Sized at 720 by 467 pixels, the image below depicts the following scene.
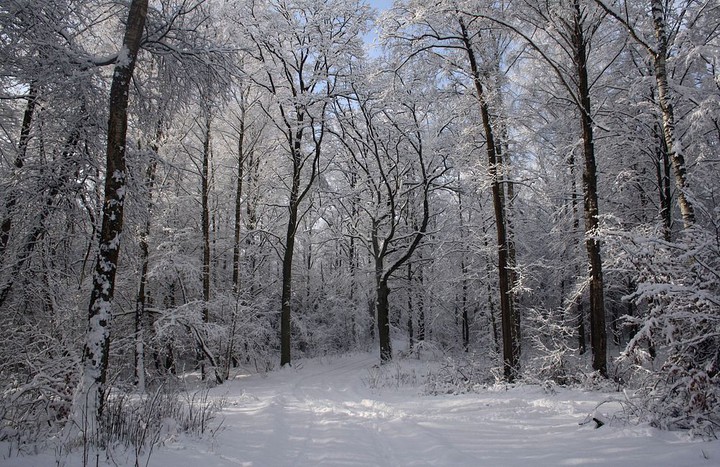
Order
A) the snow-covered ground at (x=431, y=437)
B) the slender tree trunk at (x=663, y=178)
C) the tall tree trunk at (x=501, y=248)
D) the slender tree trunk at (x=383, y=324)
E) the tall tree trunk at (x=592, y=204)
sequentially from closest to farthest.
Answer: the snow-covered ground at (x=431, y=437), the tall tree trunk at (x=592, y=204), the tall tree trunk at (x=501, y=248), the slender tree trunk at (x=663, y=178), the slender tree trunk at (x=383, y=324)

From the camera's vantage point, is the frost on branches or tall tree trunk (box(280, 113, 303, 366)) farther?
tall tree trunk (box(280, 113, 303, 366))

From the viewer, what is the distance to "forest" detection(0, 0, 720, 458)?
5.30 meters

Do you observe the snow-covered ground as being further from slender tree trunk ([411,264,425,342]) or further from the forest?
slender tree trunk ([411,264,425,342])

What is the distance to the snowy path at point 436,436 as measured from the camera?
404 cm

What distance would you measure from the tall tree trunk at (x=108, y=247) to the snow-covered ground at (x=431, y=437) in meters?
1.50

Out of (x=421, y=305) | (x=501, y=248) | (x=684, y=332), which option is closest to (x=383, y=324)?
(x=501, y=248)

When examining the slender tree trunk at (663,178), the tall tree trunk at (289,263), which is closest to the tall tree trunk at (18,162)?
the tall tree trunk at (289,263)

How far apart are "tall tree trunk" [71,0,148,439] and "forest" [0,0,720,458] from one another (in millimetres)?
28

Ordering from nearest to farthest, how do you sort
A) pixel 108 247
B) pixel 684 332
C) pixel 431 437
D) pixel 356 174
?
pixel 684 332 → pixel 431 437 → pixel 108 247 → pixel 356 174

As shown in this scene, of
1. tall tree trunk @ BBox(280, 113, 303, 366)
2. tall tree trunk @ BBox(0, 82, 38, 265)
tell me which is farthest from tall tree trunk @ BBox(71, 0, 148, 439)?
tall tree trunk @ BBox(280, 113, 303, 366)

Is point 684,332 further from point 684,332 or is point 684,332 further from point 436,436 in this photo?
point 436,436

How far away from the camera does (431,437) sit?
5.34 metres

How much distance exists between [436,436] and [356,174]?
16377mm

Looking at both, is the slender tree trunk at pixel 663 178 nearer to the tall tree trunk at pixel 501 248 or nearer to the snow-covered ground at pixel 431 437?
the tall tree trunk at pixel 501 248
